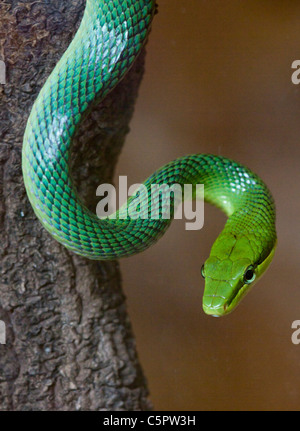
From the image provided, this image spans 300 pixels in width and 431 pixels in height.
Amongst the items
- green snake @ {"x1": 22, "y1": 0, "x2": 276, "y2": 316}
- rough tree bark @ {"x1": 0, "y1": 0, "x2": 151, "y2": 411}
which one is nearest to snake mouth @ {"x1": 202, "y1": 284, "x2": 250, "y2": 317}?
green snake @ {"x1": 22, "y1": 0, "x2": 276, "y2": 316}

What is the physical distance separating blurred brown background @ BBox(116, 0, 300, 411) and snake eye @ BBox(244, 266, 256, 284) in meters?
Result: 0.35

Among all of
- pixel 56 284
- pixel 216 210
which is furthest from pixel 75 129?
pixel 216 210

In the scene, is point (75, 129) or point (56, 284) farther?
point (56, 284)

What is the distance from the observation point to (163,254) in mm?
1631

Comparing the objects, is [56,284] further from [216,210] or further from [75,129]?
[216,210]

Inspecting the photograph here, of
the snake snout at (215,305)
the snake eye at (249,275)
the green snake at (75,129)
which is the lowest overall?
the snake snout at (215,305)

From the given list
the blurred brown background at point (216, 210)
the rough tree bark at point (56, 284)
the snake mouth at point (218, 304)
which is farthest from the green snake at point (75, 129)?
the blurred brown background at point (216, 210)

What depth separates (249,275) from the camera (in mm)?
1100

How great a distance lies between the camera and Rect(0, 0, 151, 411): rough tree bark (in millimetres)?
1019

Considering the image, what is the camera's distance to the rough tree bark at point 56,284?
102 cm

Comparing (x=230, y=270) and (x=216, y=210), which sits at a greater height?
(x=216, y=210)

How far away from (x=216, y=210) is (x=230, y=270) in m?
0.43

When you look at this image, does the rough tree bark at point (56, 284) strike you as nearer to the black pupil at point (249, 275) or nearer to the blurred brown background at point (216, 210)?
the blurred brown background at point (216, 210)

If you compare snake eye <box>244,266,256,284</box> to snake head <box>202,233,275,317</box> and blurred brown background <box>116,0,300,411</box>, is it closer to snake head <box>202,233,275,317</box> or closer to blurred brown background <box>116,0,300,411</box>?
snake head <box>202,233,275,317</box>
